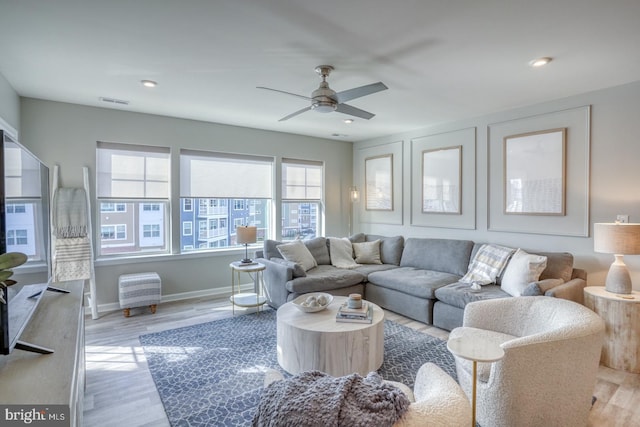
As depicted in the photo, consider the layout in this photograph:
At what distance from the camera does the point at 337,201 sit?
6430 mm

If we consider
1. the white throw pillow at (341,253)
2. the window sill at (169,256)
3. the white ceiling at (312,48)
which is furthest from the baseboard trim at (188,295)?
the white ceiling at (312,48)

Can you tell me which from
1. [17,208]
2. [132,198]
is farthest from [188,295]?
[17,208]

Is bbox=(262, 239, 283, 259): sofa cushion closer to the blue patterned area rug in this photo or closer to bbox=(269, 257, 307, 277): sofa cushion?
bbox=(269, 257, 307, 277): sofa cushion

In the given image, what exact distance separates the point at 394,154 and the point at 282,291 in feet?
9.98

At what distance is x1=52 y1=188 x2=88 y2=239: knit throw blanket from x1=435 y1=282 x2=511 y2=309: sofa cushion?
168 inches

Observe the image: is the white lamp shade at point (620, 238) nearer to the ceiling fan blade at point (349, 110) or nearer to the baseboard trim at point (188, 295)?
the ceiling fan blade at point (349, 110)

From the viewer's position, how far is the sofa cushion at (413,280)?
154 inches

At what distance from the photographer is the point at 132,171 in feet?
14.7

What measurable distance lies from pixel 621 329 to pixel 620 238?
0.77 m

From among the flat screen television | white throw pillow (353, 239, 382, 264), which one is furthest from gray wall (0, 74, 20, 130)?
white throw pillow (353, 239, 382, 264)

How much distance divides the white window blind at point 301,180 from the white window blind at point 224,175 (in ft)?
0.97

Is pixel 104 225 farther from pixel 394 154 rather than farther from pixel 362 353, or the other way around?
pixel 394 154

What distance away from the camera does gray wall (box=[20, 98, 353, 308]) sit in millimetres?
3941

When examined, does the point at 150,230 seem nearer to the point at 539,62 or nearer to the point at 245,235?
the point at 245,235
